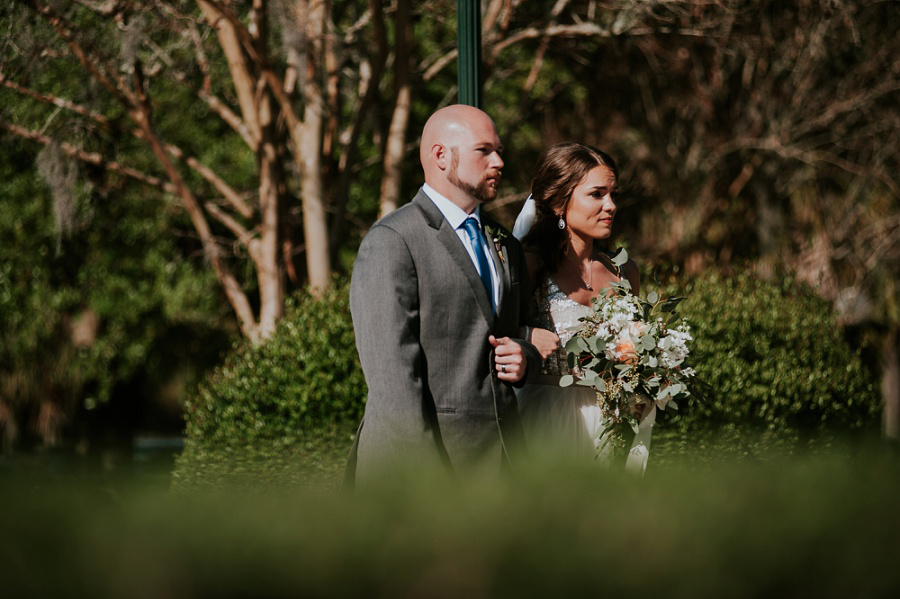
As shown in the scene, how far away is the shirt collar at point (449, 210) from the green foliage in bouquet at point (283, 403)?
302 centimetres

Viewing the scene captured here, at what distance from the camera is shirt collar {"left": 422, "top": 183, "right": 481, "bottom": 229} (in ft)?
11.4

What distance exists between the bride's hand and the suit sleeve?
550 millimetres

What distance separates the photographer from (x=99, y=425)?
53.4 ft

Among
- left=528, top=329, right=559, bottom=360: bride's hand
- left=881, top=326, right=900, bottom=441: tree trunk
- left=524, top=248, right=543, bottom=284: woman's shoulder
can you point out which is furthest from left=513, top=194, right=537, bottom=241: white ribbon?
left=881, top=326, right=900, bottom=441: tree trunk

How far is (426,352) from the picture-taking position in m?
3.29

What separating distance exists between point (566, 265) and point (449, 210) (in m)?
1.09

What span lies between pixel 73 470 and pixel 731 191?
15627 millimetres

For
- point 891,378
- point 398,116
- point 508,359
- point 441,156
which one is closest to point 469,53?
point 441,156

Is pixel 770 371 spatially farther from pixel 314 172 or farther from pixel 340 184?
pixel 340 184

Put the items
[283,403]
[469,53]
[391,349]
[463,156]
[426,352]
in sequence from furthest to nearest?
[283,403]
[469,53]
[463,156]
[426,352]
[391,349]

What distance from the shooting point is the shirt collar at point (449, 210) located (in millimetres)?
3479

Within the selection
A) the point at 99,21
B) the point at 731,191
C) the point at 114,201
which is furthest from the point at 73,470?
the point at 731,191

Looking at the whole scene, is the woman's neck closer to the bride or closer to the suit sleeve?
the bride

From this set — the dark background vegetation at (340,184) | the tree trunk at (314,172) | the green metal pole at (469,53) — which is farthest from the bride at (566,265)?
the tree trunk at (314,172)
